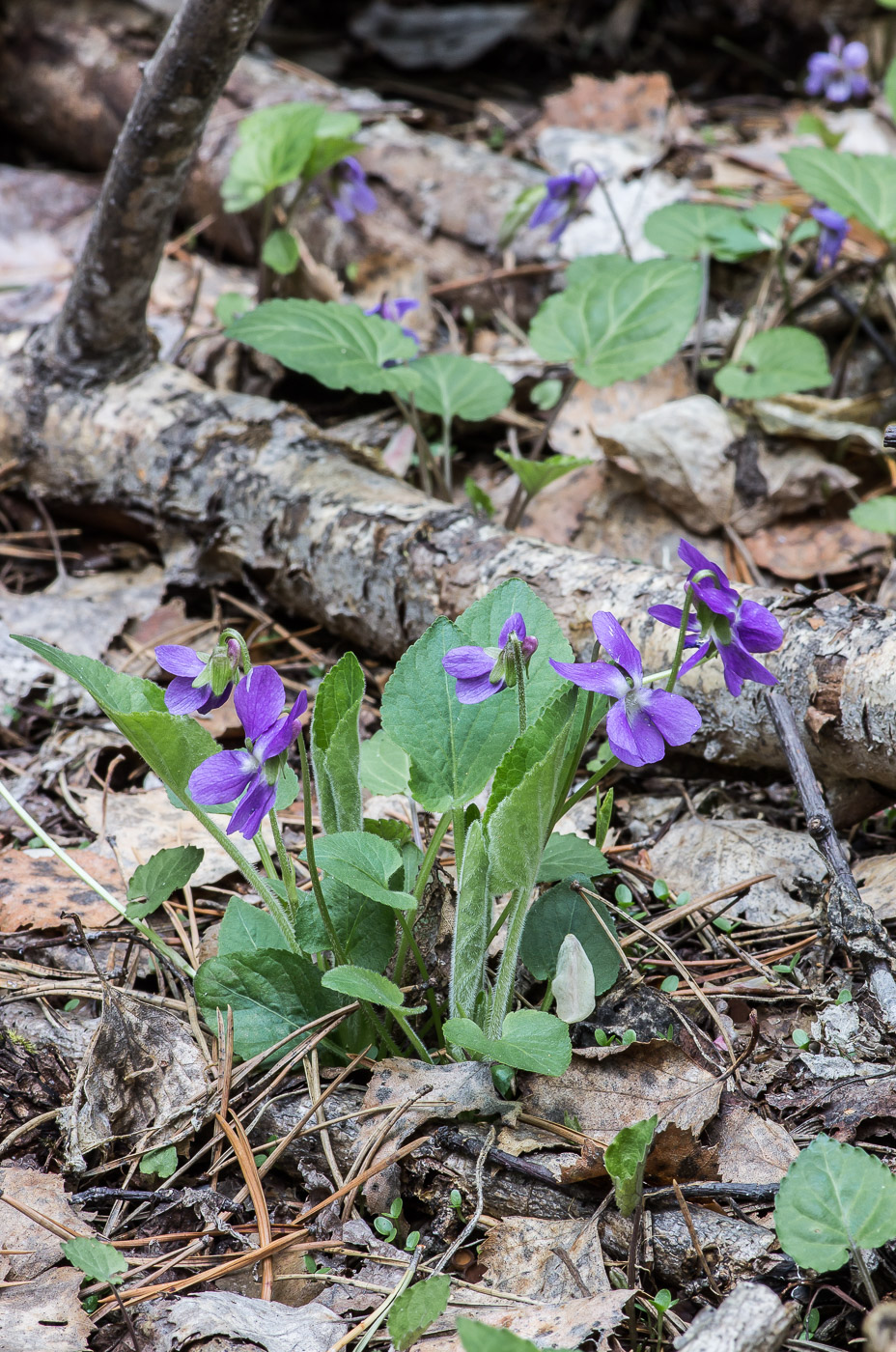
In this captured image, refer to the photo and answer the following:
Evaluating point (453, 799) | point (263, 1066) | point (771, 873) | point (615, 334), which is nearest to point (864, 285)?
point (615, 334)

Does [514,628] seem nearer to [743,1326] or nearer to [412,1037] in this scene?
[412,1037]

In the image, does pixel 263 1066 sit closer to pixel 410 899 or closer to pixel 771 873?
pixel 410 899

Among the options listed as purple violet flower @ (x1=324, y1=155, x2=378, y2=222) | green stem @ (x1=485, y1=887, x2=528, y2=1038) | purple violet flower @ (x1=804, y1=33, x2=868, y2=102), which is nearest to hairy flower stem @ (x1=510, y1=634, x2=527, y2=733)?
green stem @ (x1=485, y1=887, x2=528, y2=1038)

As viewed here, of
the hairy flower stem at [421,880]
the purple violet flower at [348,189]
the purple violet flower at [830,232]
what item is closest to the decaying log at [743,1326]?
the hairy flower stem at [421,880]

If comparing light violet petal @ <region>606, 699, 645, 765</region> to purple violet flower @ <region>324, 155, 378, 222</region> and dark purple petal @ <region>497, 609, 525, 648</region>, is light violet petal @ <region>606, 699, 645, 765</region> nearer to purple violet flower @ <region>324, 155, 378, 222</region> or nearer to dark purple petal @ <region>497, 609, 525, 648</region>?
dark purple petal @ <region>497, 609, 525, 648</region>

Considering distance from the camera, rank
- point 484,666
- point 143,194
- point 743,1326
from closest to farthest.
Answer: point 743,1326, point 484,666, point 143,194

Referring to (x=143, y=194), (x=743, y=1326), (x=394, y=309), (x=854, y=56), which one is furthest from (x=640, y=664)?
(x=854, y=56)
